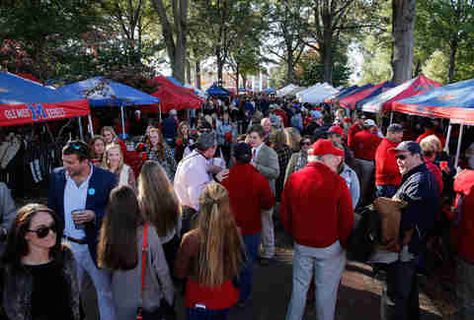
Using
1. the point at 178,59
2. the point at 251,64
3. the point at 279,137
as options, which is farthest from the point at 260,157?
the point at 251,64

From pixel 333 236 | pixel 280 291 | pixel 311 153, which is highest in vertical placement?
pixel 311 153

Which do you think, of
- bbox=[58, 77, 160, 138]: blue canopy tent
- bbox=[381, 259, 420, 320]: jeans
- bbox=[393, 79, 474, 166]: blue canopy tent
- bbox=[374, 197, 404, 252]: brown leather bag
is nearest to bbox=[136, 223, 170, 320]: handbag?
bbox=[374, 197, 404, 252]: brown leather bag

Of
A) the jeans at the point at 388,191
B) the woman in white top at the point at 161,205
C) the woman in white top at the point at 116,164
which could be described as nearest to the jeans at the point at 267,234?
the jeans at the point at 388,191

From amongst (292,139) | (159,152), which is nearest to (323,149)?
(159,152)

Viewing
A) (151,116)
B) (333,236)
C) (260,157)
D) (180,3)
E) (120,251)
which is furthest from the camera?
(180,3)

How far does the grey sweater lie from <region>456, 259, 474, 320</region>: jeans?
8.05 ft

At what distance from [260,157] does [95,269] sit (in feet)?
8.70

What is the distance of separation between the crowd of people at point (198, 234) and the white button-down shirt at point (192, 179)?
0.4 inches

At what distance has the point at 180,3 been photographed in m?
17.9

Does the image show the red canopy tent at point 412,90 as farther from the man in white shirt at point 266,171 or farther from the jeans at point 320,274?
the jeans at point 320,274

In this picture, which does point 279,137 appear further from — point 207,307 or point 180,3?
point 180,3

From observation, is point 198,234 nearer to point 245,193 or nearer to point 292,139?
point 245,193

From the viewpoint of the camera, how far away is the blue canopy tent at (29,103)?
15.1 feet

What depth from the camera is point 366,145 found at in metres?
6.74
